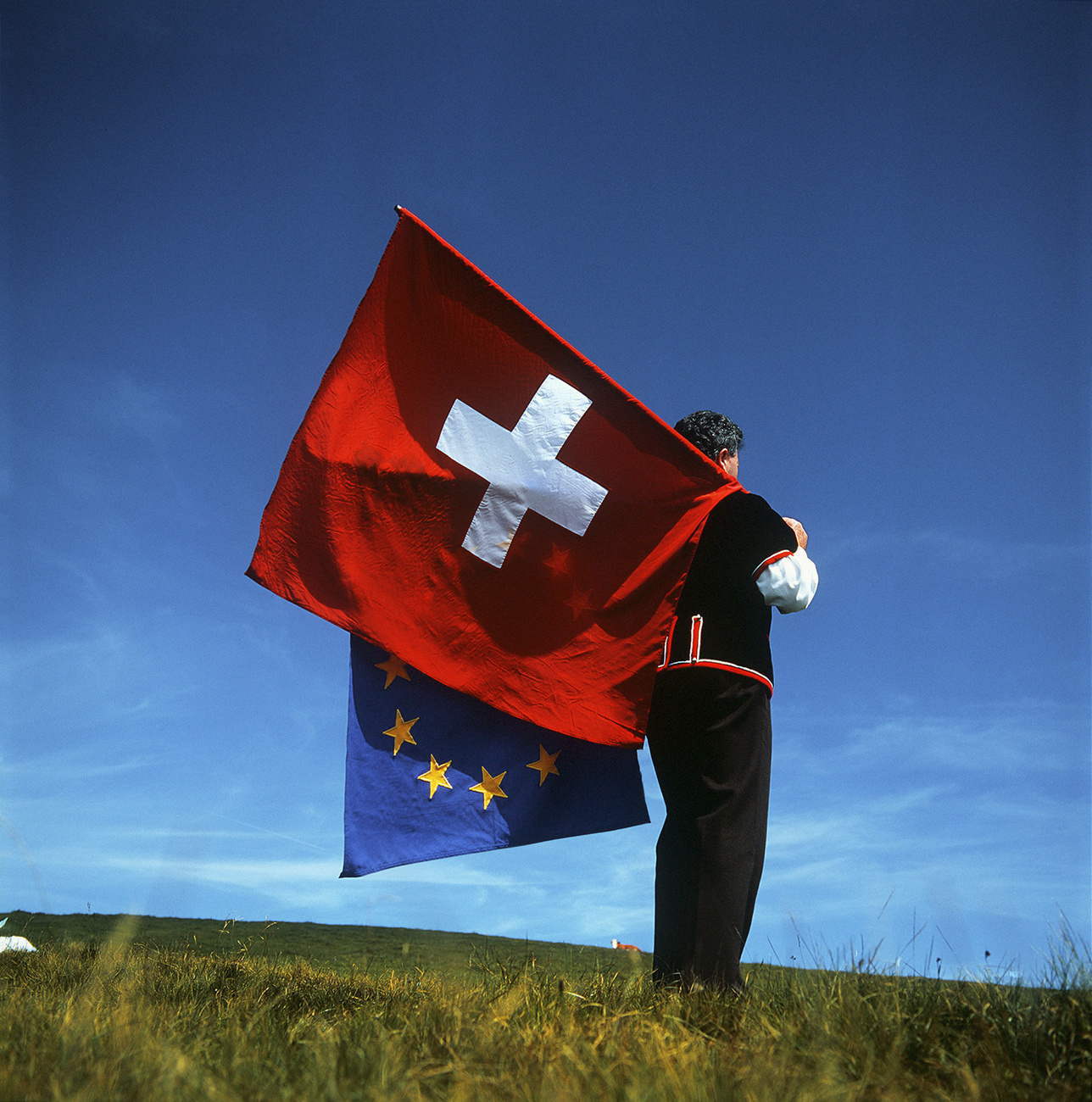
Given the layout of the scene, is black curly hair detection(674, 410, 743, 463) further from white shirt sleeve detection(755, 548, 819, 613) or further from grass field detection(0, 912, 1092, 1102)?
grass field detection(0, 912, 1092, 1102)

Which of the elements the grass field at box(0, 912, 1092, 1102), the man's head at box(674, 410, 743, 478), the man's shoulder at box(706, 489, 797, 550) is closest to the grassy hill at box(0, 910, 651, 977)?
the grass field at box(0, 912, 1092, 1102)

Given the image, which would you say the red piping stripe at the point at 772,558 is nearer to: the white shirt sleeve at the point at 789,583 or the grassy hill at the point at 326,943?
the white shirt sleeve at the point at 789,583

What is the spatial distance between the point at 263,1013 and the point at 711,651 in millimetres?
2167

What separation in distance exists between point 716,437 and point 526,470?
0.96 meters

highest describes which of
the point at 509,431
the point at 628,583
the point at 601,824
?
the point at 509,431

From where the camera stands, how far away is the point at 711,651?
3.92m

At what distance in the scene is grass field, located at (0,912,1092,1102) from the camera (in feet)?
6.72

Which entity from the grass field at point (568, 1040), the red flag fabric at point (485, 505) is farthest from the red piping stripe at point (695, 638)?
the grass field at point (568, 1040)

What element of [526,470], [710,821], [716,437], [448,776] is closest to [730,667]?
[710,821]

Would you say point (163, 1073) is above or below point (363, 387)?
below

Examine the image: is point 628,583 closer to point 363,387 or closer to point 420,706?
point 420,706

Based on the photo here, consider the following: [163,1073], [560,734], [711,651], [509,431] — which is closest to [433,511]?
[509,431]

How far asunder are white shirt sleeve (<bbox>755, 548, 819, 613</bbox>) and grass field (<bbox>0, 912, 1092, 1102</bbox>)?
143cm

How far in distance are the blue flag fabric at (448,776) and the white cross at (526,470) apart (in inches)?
33.1
